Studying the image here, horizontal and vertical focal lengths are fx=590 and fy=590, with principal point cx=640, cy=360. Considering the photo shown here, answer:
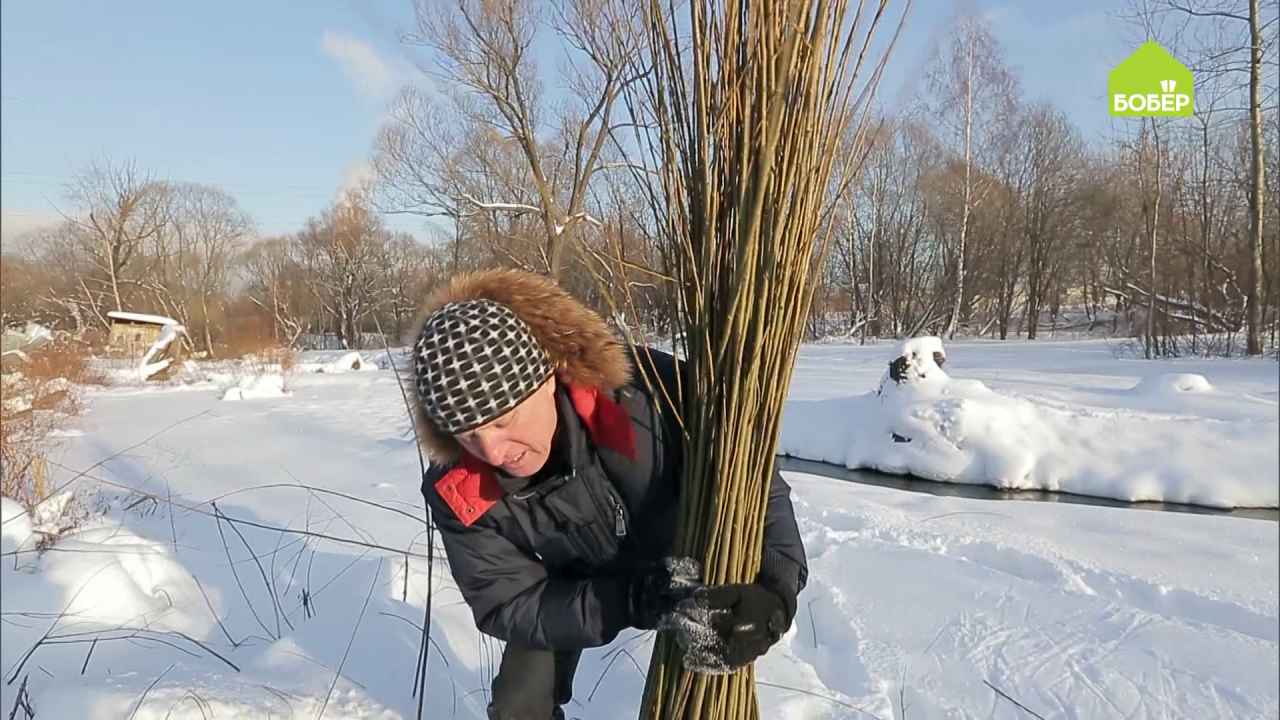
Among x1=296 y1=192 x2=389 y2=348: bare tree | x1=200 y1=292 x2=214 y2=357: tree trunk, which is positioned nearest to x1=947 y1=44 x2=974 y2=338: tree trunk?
x1=296 y1=192 x2=389 y2=348: bare tree

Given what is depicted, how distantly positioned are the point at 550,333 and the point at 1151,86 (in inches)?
41.7

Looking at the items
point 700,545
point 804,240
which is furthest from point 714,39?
point 700,545

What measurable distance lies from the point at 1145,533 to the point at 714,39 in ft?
7.77

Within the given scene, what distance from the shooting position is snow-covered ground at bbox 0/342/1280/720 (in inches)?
54.8

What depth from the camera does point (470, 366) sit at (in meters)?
1.03

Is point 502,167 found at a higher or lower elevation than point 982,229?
higher

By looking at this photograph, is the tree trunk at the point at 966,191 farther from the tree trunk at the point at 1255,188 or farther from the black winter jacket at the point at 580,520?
the black winter jacket at the point at 580,520

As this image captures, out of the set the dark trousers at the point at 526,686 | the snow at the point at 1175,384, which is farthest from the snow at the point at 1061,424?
the dark trousers at the point at 526,686

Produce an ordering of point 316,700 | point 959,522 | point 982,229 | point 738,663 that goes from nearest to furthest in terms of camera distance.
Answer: point 738,663 → point 316,700 → point 982,229 → point 959,522

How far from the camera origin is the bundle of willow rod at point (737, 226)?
91 centimetres

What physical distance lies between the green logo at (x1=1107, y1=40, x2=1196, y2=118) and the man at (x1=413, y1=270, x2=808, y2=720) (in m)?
0.80

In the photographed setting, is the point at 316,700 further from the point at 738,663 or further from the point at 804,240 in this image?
the point at 804,240

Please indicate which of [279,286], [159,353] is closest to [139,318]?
[159,353]

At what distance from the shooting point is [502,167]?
263 cm
